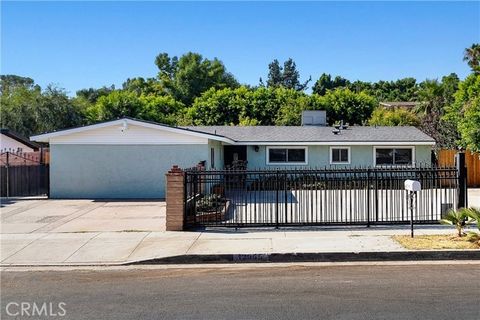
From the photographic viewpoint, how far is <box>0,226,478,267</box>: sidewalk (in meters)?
10.4

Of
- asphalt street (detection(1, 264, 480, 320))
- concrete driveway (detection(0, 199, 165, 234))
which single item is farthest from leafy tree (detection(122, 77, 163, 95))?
asphalt street (detection(1, 264, 480, 320))

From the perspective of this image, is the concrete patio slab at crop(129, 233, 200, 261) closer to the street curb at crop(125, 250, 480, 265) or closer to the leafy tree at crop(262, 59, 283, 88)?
the street curb at crop(125, 250, 480, 265)

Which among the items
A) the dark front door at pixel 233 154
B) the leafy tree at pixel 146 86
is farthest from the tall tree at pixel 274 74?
the dark front door at pixel 233 154

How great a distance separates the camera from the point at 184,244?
11422 mm

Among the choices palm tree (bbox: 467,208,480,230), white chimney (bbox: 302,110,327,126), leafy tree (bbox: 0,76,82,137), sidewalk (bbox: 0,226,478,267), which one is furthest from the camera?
leafy tree (bbox: 0,76,82,137)

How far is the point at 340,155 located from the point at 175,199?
16.4 m

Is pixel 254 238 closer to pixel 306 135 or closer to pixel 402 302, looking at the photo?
pixel 402 302

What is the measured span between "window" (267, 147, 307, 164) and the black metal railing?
11.3 m

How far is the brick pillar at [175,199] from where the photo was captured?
13.0m

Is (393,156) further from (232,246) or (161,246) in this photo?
(161,246)

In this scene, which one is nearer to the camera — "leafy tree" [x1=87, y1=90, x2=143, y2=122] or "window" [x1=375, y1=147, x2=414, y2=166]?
"window" [x1=375, y1=147, x2=414, y2=166]

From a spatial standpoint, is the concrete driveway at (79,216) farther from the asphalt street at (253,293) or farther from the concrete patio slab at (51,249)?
the asphalt street at (253,293)

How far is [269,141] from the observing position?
27.2 meters

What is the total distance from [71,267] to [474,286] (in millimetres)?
6933
